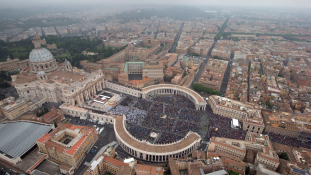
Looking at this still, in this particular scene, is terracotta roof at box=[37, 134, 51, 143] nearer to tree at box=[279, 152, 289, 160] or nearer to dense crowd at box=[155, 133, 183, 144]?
dense crowd at box=[155, 133, 183, 144]

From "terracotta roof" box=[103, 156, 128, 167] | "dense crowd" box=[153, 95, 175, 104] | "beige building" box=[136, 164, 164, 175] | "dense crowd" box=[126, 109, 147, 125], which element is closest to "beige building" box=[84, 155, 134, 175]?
"terracotta roof" box=[103, 156, 128, 167]

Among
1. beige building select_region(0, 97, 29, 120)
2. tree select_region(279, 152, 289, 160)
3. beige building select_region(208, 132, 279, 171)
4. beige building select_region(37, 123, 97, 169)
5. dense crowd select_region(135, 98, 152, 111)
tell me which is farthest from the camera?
dense crowd select_region(135, 98, 152, 111)

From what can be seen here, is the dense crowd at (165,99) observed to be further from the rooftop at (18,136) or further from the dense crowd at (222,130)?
the rooftop at (18,136)

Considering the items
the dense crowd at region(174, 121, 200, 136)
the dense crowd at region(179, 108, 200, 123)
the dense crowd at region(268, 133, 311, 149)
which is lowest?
the dense crowd at region(268, 133, 311, 149)

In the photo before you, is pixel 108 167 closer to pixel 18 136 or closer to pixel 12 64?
pixel 18 136

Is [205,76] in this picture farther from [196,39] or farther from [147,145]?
[196,39]

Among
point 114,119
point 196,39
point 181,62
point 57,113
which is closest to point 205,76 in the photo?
point 181,62
